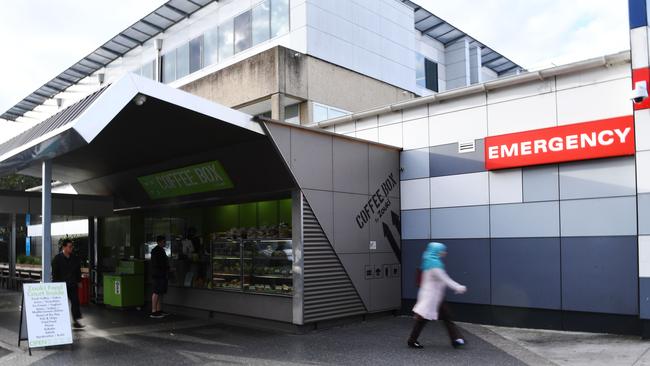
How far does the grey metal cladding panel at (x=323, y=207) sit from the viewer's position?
31.5 feet

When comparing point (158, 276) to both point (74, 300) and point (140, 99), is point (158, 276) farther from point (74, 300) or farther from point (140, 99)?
point (140, 99)

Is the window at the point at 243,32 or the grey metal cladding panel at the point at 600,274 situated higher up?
the window at the point at 243,32

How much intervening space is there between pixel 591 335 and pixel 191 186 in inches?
307

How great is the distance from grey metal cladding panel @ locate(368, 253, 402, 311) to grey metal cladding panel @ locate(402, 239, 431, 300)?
5.5 inches

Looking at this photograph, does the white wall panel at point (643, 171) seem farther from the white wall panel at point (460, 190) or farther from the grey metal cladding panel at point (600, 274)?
the white wall panel at point (460, 190)

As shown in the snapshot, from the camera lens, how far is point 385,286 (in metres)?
11.0

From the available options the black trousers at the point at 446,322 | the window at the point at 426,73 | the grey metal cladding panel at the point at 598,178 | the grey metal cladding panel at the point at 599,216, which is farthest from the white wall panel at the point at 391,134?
the window at the point at 426,73

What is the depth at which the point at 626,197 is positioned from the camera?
8.65 meters

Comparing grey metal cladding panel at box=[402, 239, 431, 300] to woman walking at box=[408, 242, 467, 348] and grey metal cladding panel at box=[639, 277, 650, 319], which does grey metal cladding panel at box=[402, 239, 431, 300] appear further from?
grey metal cladding panel at box=[639, 277, 650, 319]

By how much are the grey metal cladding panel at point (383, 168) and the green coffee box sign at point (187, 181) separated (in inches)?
110

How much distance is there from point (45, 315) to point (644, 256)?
8.81 metres

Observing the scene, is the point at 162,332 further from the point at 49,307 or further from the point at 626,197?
the point at 626,197

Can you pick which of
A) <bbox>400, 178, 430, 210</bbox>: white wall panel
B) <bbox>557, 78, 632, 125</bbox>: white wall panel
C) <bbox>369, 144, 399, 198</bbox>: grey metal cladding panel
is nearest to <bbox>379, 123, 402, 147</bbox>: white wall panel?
<bbox>369, 144, 399, 198</bbox>: grey metal cladding panel

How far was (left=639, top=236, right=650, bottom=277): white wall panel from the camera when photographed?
26.5 ft
